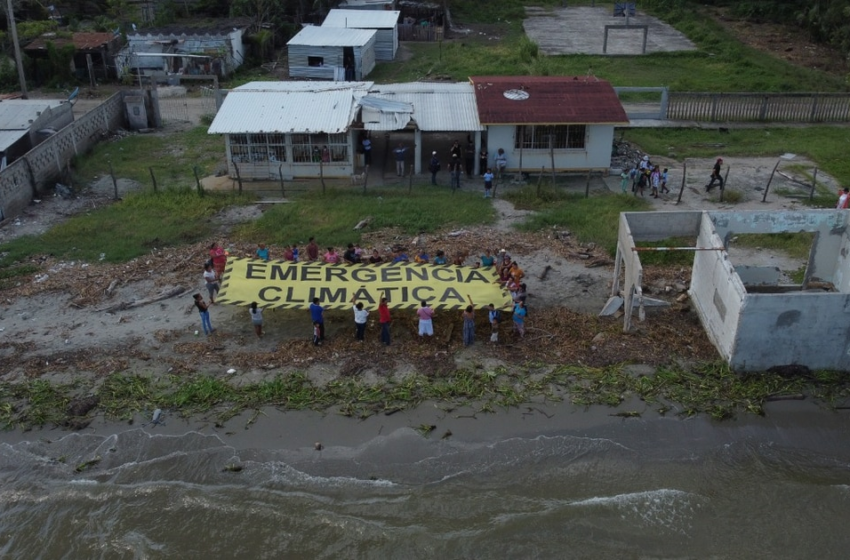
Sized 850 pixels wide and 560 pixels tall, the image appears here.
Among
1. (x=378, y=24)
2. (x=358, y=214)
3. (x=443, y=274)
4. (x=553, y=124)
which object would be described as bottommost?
(x=358, y=214)

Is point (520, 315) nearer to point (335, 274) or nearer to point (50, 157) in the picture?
point (335, 274)

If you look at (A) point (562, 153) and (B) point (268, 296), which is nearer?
(B) point (268, 296)

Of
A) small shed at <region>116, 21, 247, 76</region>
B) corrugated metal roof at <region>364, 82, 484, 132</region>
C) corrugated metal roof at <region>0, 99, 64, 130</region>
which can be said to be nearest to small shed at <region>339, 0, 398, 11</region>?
small shed at <region>116, 21, 247, 76</region>

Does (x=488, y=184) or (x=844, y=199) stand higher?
(x=844, y=199)

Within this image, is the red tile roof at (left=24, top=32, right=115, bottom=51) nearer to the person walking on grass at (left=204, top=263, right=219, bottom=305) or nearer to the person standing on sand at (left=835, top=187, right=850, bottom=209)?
the person walking on grass at (left=204, top=263, right=219, bottom=305)

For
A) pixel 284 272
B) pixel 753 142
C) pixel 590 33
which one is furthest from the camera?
pixel 590 33

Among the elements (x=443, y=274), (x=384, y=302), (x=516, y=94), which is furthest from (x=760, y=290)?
(x=516, y=94)

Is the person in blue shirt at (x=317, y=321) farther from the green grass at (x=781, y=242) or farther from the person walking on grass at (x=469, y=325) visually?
the green grass at (x=781, y=242)
